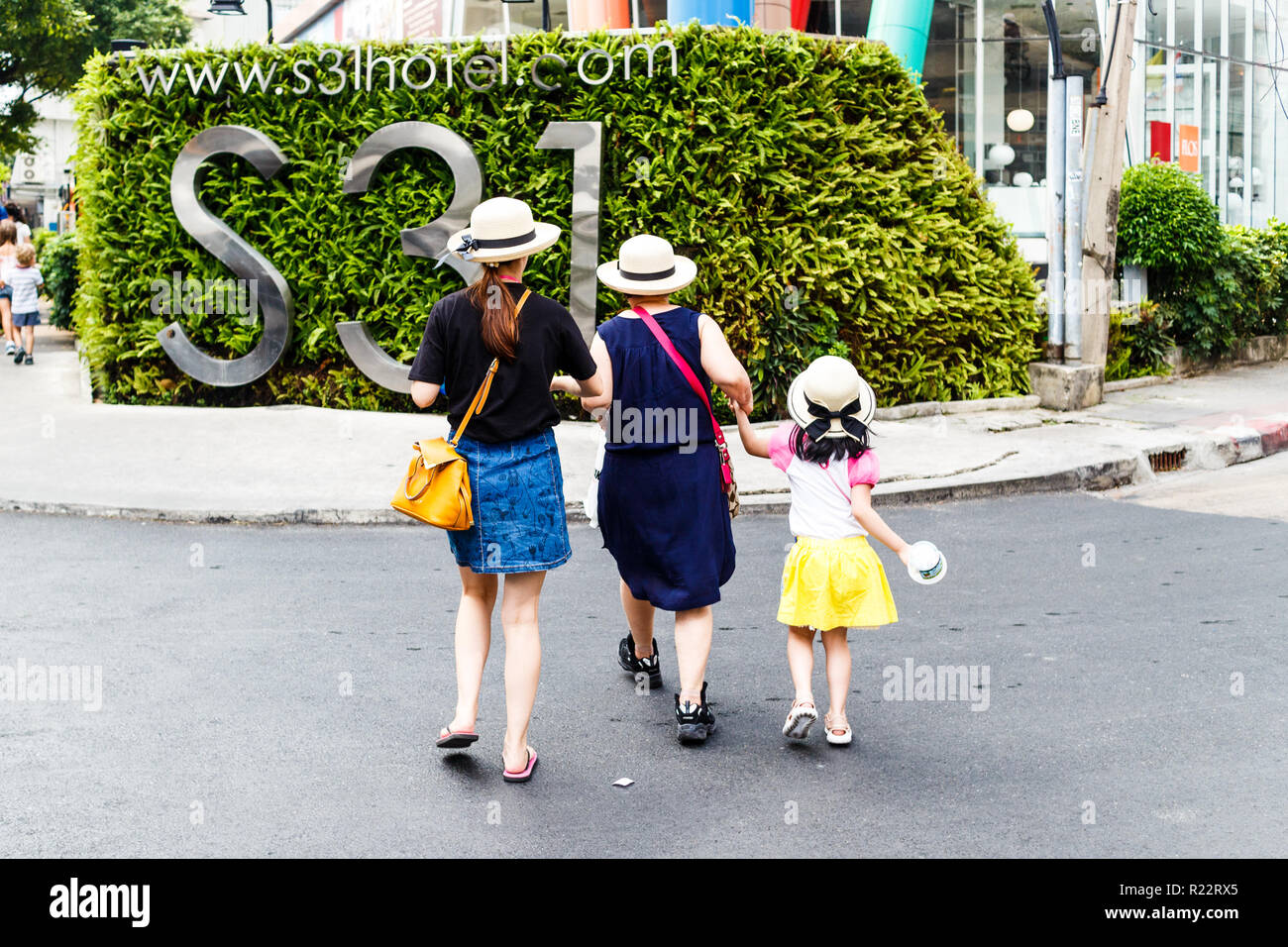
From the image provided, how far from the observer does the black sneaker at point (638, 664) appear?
18.7 feet

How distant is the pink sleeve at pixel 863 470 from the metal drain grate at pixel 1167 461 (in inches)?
265

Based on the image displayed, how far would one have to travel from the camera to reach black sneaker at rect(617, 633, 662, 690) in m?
5.69

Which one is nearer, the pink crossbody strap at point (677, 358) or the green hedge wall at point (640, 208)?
the pink crossbody strap at point (677, 358)

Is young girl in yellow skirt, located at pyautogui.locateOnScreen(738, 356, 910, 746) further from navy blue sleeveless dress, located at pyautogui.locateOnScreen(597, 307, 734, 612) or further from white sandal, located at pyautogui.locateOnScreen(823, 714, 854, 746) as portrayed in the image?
navy blue sleeveless dress, located at pyautogui.locateOnScreen(597, 307, 734, 612)

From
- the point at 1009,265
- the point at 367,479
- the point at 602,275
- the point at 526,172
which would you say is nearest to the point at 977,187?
the point at 1009,265

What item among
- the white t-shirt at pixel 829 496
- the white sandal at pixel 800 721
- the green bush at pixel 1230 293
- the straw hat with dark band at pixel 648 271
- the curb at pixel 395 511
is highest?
the green bush at pixel 1230 293

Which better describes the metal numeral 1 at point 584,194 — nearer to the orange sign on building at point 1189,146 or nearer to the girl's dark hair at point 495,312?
the girl's dark hair at point 495,312

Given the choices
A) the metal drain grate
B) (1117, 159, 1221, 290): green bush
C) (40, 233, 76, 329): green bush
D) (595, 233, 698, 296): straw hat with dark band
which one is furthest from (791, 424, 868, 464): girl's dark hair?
(40, 233, 76, 329): green bush

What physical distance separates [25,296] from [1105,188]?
12.6 metres

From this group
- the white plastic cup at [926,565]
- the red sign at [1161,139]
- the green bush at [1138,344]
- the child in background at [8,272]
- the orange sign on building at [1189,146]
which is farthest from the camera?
the orange sign on building at [1189,146]

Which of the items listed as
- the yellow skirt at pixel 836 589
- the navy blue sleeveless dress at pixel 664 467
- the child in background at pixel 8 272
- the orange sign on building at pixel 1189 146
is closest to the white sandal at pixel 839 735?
the yellow skirt at pixel 836 589

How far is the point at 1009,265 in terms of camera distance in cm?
1314

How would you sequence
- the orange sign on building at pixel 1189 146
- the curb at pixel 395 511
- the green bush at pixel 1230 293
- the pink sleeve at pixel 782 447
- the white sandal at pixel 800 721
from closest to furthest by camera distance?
the white sandal at pixel 800 721, the pink sleeve at pixel 782 447, the curb at pixel 395 511, the green bush at pixel 1230 293, the orange sign on building at pixel 1189 146

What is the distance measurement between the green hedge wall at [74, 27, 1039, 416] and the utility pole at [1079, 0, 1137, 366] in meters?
0.61
